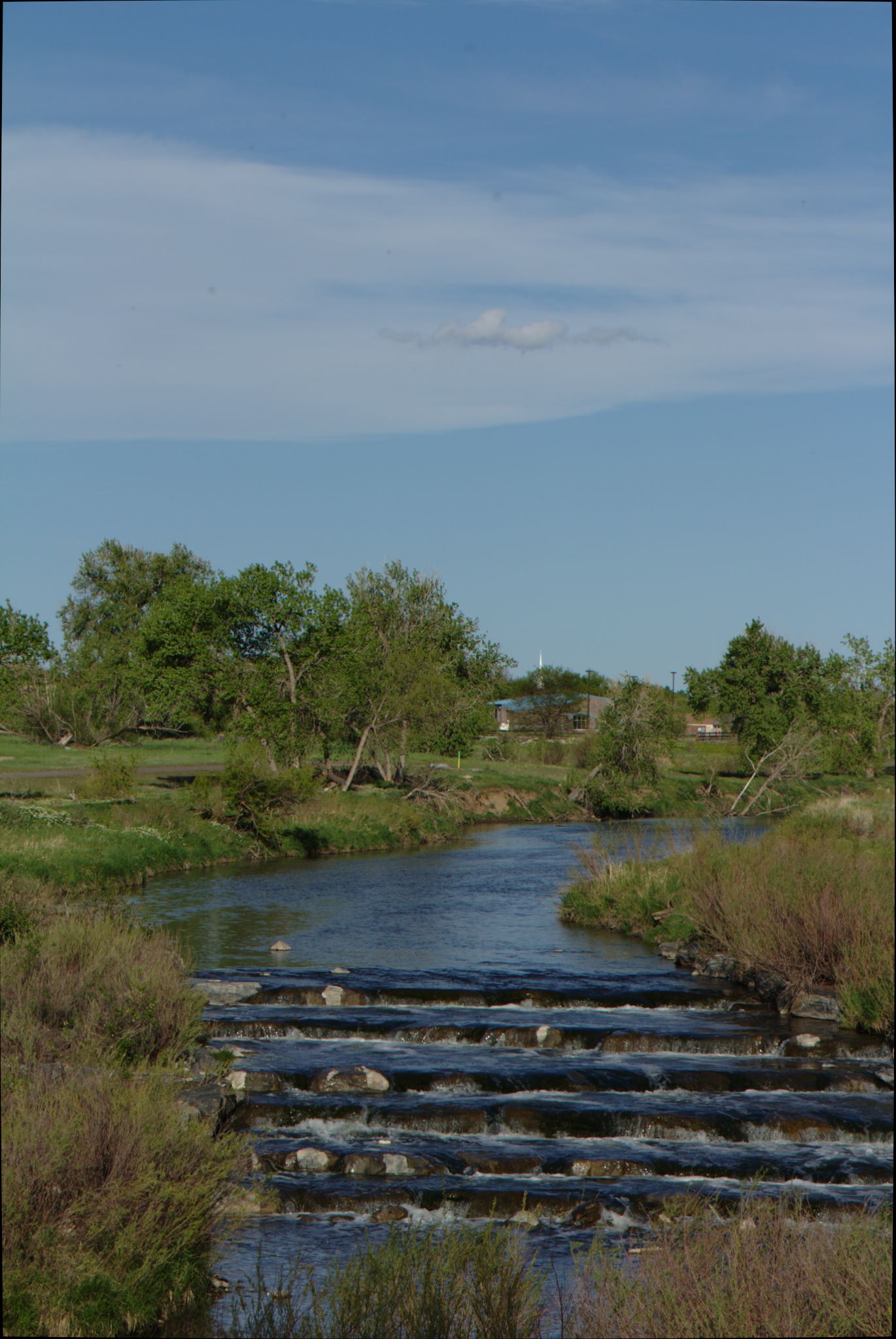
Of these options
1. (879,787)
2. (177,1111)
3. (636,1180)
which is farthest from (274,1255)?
(879,787)

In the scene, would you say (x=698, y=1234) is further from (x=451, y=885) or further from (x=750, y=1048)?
(x=451, y=885)

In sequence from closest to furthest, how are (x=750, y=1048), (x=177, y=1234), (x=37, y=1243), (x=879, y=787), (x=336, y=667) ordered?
1. (x=879, y=787)
2. (x=37, y=1243)
3. (x=177, y=1234)
4. (x=750, y=1048)
5. (x=336, y=667)

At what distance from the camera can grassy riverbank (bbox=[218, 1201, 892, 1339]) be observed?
20.2ft

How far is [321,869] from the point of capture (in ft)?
124

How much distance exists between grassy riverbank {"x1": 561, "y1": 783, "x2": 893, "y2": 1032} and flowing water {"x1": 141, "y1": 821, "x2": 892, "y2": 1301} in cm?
124

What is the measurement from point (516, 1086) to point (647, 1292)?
8.53 meters

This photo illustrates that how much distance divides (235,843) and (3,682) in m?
8.91

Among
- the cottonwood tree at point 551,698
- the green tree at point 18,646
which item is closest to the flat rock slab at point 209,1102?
the green tree at point 18,646

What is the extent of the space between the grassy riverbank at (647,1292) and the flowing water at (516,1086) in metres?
2.41

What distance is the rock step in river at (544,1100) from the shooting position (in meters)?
11.8

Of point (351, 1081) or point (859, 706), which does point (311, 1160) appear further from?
point (859, 706)

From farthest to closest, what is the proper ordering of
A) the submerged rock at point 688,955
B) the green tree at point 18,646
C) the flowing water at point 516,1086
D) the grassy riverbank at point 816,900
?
1. the green tree at point 18,646
2. the submerged rock at point 688,955
3. the flowing water at point 516,1086
4. the grassy riverbank at point 816,900

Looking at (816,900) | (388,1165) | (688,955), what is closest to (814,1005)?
(388,1165)

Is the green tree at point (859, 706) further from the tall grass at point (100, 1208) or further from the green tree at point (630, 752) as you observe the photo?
the green tree at point (630, 752)
